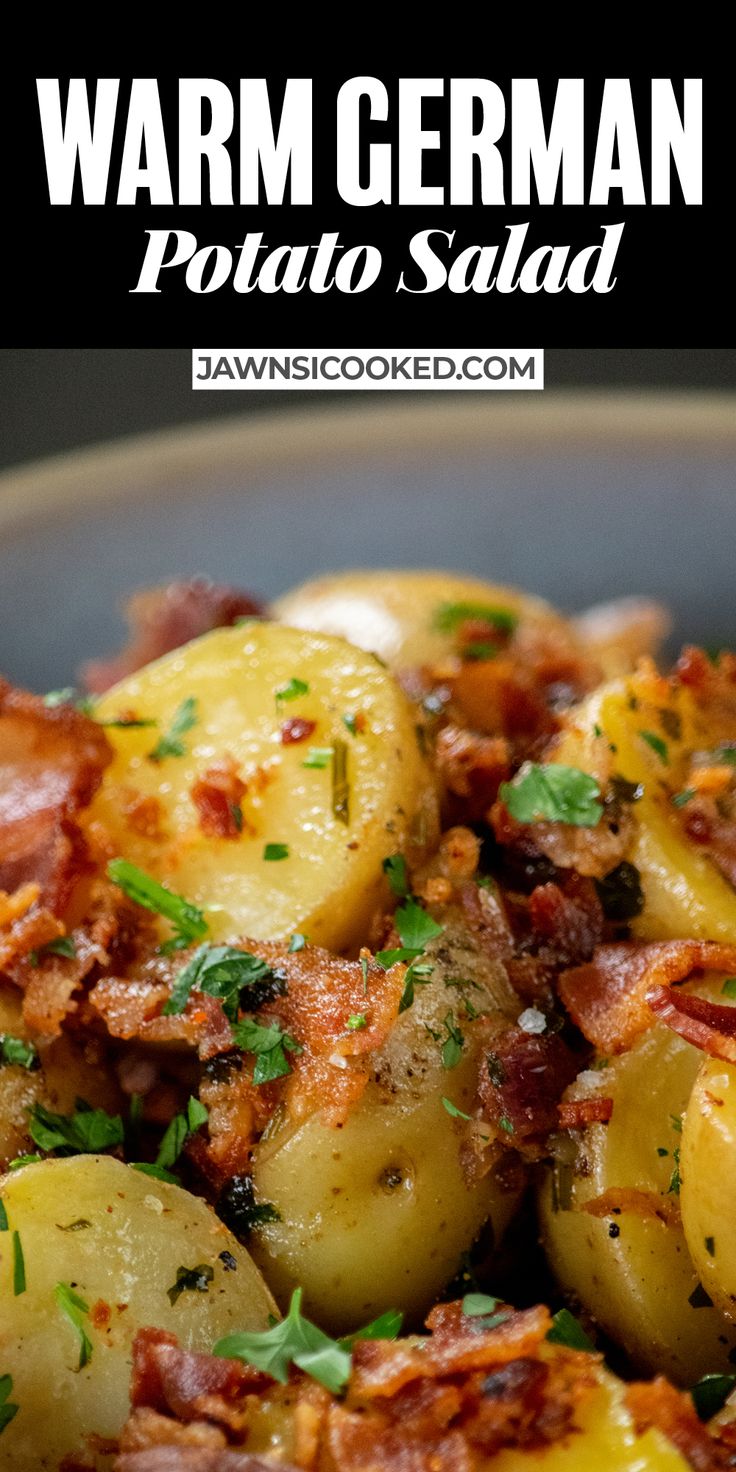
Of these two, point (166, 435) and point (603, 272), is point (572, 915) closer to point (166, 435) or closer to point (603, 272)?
point (603, 272)

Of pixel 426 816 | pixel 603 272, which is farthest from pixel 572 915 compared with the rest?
pixel 603 272

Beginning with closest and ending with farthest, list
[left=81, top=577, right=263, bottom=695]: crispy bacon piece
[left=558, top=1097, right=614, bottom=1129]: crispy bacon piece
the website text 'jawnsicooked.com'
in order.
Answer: [left=558, top=1097, right=614, bottom=1129]: crispy bacon piece < the website text 'jawnsicooked.com' < [left=81, top=577, right=263, bottom=695]: crispy bacon piece

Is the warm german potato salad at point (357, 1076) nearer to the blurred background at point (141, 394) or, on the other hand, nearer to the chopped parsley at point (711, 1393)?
the chopped parsley at point (711, 1393)

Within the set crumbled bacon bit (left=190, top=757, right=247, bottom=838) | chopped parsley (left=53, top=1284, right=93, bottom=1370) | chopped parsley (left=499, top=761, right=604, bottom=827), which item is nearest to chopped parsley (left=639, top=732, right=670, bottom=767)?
chopped parsley (left=499, top=761, right=604, bottom=827)

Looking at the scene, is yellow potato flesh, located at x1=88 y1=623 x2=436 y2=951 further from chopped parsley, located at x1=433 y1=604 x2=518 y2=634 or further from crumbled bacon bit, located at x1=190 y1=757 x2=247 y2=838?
chopped parsley, located at x1=433 y1=604 x2=518 y2=634

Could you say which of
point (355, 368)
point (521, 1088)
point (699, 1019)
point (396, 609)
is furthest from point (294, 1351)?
point (355, 368)
